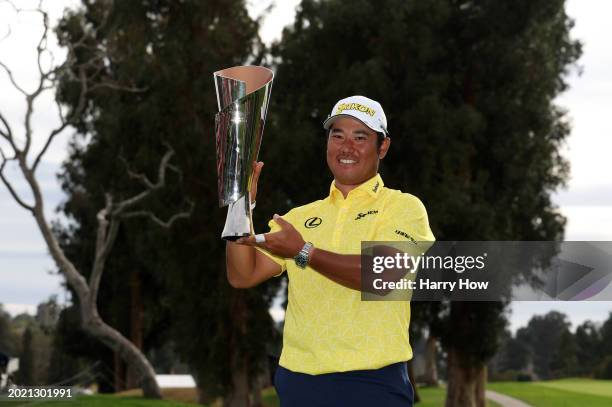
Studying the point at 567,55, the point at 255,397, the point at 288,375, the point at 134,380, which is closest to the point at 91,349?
the point at 134,380

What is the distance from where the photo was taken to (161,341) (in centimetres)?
3862

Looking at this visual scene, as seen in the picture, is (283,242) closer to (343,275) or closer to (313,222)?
(343,275)

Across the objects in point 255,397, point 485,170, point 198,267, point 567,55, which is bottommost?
point 255,397

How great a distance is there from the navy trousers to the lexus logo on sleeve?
1.93ft

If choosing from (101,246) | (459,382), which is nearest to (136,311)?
(101,246)

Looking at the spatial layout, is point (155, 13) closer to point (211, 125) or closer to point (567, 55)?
point (211, 125)

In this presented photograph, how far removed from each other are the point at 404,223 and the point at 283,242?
1.76 ft

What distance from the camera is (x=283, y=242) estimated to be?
3164 millimetres

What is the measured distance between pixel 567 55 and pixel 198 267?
11.4 m

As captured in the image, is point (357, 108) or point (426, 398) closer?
point (357, 108)

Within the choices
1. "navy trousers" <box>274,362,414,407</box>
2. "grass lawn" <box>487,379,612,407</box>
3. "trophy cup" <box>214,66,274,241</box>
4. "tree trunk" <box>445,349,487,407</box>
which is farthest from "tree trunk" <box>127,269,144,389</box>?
"trophy cup" <box>214,66,274,241</box>

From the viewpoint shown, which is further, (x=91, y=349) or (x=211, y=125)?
(x=91, y=349)

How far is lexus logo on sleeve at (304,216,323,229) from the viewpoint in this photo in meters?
3.64

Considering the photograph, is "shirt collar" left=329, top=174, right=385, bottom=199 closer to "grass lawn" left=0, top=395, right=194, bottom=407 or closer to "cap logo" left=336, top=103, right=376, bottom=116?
"cap logo" left=336, top=103, right=376, bottom=116
